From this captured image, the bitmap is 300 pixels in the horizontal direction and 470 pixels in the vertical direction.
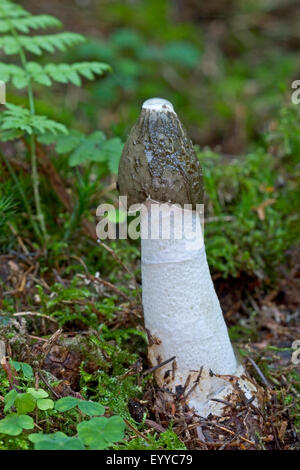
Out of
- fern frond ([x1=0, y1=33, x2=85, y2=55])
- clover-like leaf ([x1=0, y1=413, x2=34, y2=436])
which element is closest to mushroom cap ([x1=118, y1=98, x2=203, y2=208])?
clover-like leaf ([x1=0, y1=413, x2=34, y2=436])

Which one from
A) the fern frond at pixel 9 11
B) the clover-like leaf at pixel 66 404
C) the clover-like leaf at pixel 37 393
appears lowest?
the clover-like leaf at pixel 66 404

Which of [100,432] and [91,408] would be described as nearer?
[100,432]

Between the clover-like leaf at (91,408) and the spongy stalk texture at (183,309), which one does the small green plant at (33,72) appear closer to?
the spongy stalk texture at (183,309)

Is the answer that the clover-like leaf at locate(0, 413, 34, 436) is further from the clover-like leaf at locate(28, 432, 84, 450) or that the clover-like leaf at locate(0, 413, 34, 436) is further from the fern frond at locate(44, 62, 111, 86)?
the fern frond at locate(44, 62, 111, 86)

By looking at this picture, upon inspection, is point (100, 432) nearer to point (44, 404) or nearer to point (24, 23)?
point (44, 404)

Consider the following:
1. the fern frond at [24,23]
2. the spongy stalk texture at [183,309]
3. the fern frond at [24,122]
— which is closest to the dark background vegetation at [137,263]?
the spongy stalk texture at [183,309]

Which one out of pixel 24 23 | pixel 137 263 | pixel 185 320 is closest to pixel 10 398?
pixel 185 320
